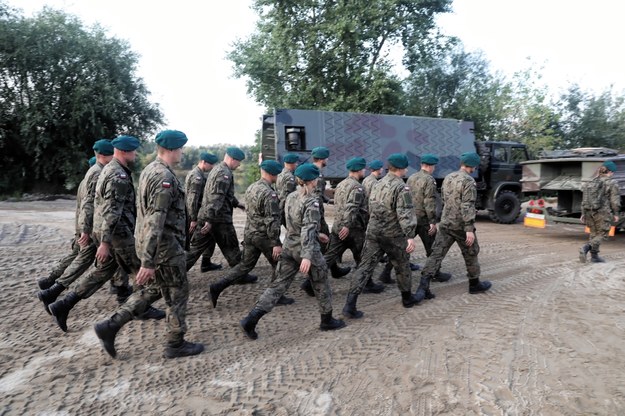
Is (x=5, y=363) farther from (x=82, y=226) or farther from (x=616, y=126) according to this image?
(x=616, y=126)

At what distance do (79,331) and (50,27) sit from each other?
15297 millimetres

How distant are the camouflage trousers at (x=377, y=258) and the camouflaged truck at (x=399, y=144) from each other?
641cm

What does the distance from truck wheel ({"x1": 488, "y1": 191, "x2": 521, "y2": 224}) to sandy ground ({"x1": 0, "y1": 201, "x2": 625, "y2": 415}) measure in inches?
256

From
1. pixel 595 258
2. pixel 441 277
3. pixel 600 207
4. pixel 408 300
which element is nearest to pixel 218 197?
pixel 408 300

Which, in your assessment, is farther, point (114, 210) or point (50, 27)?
point (50, 27)

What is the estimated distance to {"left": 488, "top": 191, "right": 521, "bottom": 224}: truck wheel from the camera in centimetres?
1223

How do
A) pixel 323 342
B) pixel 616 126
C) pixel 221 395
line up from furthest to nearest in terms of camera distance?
1. pixel 616 126
2. pixel 323 342
3. pixel 221 395

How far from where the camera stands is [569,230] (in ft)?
36.9

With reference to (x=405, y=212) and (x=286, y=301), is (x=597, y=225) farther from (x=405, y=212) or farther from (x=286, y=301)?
(x=286, y=301)

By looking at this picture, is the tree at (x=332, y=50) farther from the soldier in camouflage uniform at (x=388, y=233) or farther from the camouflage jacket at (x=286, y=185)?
the soldier in camouflage uniform at (x=388, y=233)

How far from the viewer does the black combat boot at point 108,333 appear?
351 centimetres

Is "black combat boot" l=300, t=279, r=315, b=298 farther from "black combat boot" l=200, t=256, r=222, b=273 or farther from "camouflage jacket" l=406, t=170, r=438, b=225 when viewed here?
"camouflage jacket" l=406, t=170, r=438, b=225

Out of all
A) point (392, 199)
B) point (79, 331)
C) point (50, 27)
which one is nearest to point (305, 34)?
point (50, 27)

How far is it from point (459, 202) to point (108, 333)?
3856 mm
